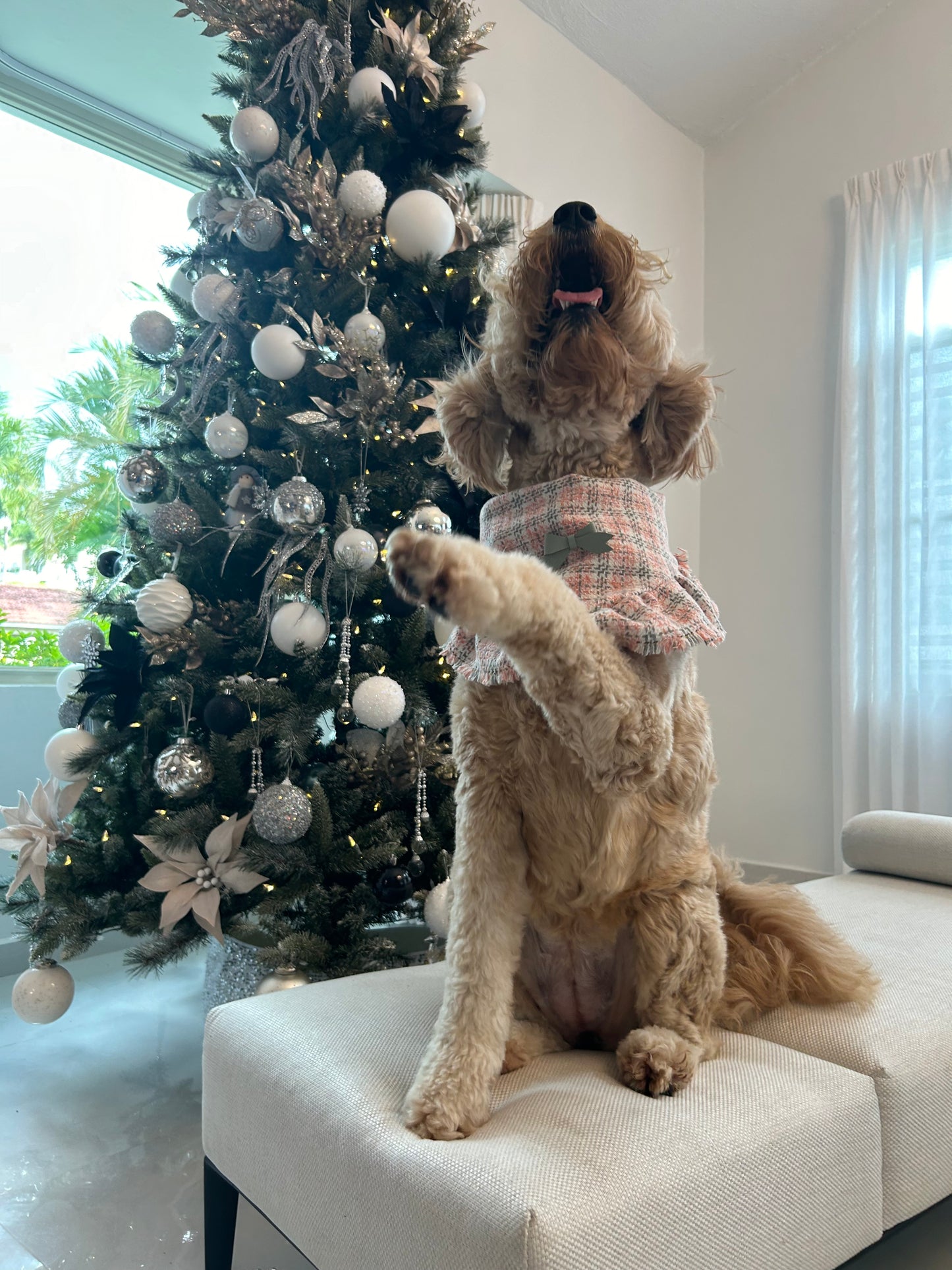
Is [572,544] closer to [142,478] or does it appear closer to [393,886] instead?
[393,886]

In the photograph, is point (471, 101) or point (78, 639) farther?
point (471, 101)

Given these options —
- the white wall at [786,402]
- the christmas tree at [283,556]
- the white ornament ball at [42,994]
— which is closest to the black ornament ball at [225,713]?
the christmas tree at [283,556]

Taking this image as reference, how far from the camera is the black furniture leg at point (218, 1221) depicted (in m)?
1.11

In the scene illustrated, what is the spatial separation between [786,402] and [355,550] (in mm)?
2641

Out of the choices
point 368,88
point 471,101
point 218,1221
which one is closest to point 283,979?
point 218,1221

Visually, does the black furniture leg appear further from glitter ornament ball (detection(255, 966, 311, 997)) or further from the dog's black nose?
the dog's black nose

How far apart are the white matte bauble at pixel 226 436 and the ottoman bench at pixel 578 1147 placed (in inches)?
43.6

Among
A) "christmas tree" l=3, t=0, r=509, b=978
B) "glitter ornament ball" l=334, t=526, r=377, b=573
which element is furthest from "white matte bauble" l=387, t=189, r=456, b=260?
"glitter ornament ball" l=334, t=526, r=377, b=573

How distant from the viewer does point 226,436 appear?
1804mm

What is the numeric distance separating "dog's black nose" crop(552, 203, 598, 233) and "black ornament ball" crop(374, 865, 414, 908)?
1199mm

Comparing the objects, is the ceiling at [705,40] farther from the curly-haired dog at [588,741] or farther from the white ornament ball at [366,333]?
the curly-haired dog at [588,741]

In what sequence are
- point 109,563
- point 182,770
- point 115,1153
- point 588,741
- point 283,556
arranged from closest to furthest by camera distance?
point 588,741 < point 115,1153 < point 182,770 < point 283,556 < point 109,563

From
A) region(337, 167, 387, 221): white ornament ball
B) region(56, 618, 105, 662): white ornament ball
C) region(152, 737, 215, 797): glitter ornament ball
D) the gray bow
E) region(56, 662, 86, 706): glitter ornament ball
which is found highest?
region(337, 167, 387, 221): white ornament ball

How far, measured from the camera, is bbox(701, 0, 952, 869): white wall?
340 centimetres
